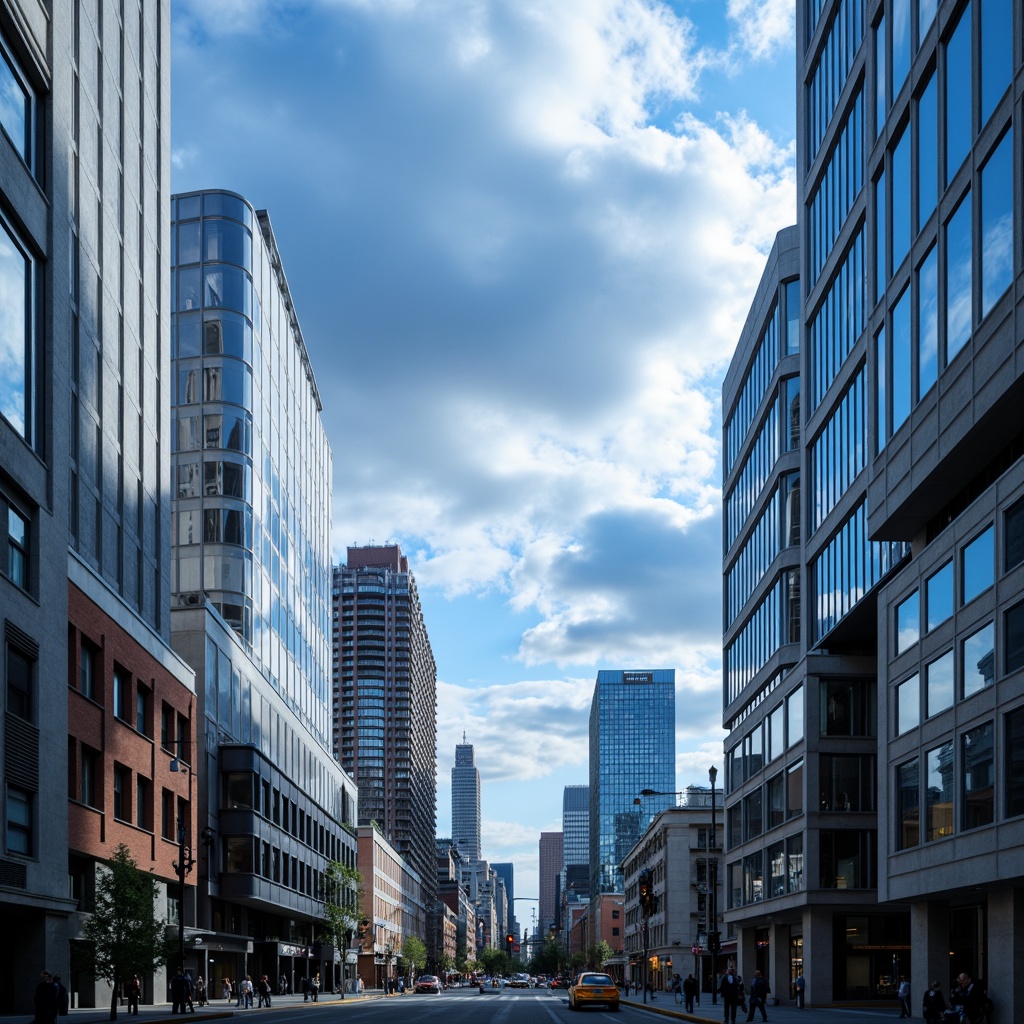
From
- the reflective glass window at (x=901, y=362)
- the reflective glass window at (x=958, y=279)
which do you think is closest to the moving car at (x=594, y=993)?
the reflective glass window at (x=901, y=362)

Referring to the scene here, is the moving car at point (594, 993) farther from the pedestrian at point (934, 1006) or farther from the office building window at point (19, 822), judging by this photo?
the office building window at point (19, 822)

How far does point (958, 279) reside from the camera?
36.9m

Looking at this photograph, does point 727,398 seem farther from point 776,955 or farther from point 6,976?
point 6,976

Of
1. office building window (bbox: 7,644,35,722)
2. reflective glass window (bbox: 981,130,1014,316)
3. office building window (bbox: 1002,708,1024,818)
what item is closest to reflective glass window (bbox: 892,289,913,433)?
reflective glass window (bbox: 981,130,1014,316)

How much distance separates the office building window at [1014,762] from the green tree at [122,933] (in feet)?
80.9

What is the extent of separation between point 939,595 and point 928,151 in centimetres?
1347

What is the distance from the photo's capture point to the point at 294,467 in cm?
9550

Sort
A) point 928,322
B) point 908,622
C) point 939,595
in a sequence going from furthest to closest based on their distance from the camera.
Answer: point 908,622 < point 939,595 < point 928,322

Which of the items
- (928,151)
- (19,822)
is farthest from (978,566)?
(19,822)

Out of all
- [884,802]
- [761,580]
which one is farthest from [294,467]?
[884,802]

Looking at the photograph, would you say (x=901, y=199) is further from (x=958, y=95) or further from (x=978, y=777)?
(x=978, y=777)

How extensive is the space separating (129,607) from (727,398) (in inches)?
1922

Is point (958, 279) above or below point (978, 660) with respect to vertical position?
above

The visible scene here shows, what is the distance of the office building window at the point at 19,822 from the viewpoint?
3419 cm
